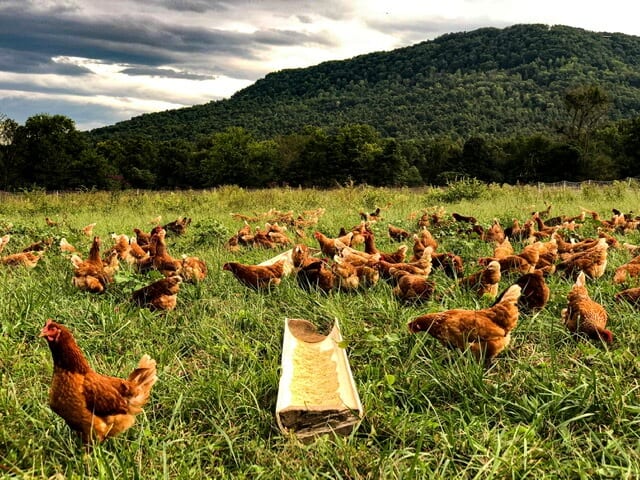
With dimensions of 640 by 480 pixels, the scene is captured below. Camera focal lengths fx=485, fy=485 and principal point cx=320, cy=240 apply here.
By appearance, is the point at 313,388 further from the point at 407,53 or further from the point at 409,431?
the point at 407,53

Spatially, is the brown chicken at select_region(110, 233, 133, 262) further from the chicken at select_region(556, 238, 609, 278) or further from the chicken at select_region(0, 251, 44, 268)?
the chicken at select_region(556, 238, 609, 278)

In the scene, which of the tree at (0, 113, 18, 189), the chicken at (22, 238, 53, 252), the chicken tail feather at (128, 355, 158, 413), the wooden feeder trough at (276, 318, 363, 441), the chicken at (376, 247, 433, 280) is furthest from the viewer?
the tree at (0, 113, 18, 189)

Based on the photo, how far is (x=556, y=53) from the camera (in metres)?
134

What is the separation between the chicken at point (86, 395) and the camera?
7.30 ft

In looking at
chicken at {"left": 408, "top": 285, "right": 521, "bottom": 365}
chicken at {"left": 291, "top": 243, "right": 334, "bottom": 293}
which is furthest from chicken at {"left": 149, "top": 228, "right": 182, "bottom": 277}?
chicken at {"left": 408, "top": 285, "right": 521, "bottom": 365}

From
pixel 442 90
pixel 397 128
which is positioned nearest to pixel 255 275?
pixel 397 128

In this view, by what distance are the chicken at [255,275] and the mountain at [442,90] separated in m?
89.8

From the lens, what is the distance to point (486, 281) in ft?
13.1

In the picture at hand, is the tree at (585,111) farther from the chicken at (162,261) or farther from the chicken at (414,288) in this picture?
the chicken at (162,261)

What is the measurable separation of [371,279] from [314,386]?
1.68 metres

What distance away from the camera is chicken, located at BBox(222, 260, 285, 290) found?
448 cm

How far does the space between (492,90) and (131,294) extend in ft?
430

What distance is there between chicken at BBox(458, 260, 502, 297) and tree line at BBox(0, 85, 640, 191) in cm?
4326

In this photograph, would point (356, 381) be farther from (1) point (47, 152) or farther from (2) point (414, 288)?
(1) point (47, 152)
